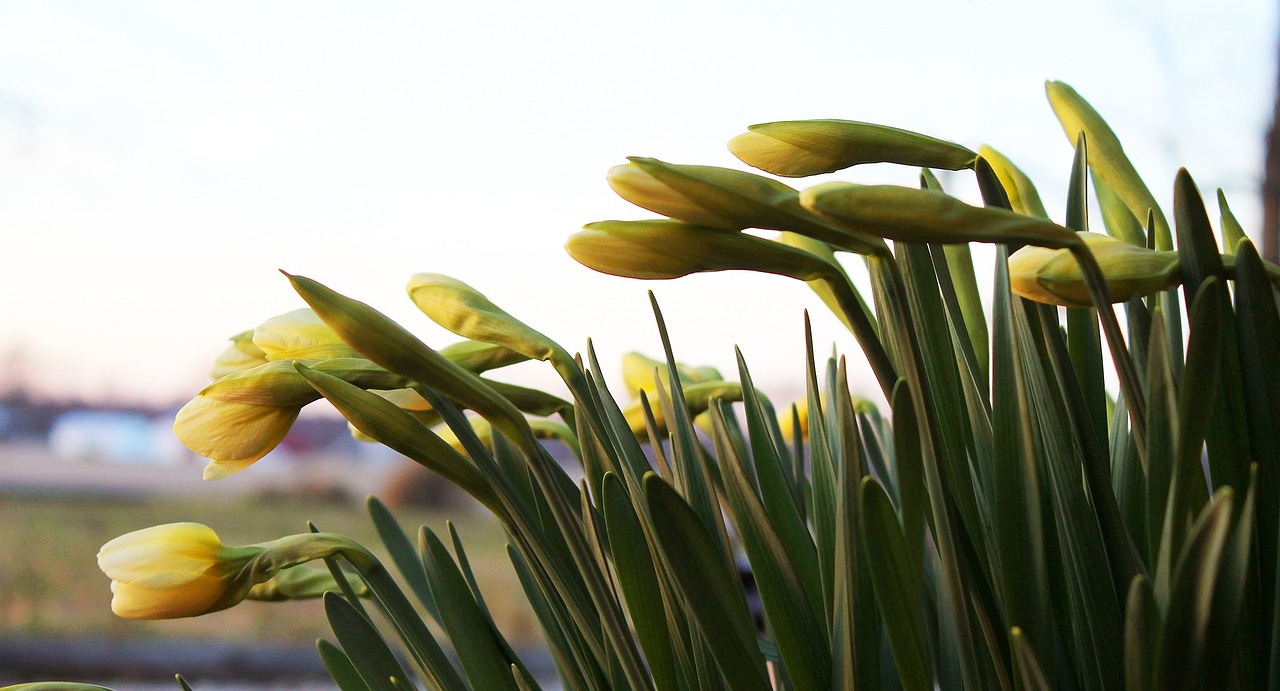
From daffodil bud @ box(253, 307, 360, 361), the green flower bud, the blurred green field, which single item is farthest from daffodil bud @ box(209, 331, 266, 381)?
the blurred green field

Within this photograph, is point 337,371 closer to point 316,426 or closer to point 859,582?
point 859,582

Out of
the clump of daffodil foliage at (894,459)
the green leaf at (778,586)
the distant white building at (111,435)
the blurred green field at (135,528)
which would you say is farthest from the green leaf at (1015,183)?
the distant white building at (111,435)

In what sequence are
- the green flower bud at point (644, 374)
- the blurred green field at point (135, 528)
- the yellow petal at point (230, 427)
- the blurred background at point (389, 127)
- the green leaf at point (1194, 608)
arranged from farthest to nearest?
the blurred green field at point (135, 528), the blurred background at point (389, 127), the green flower bud at point (644, 374), the yellow petal at point (230, 427), the green leaf at point (1194, 608)

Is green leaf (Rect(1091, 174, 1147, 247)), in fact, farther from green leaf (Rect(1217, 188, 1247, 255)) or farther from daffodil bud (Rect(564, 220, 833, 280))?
daffodil bud (Rect(564, 220, 833, 280))

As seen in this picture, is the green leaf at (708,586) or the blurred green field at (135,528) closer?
the green leaf at (708,586)

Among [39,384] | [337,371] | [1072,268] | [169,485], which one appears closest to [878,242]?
[1072,268]

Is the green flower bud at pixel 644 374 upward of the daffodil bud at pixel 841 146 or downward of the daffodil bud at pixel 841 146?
downward

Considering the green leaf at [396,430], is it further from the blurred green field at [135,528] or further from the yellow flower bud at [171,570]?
the blurred green field at [135,528]

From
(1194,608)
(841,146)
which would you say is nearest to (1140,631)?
(1194,608)
